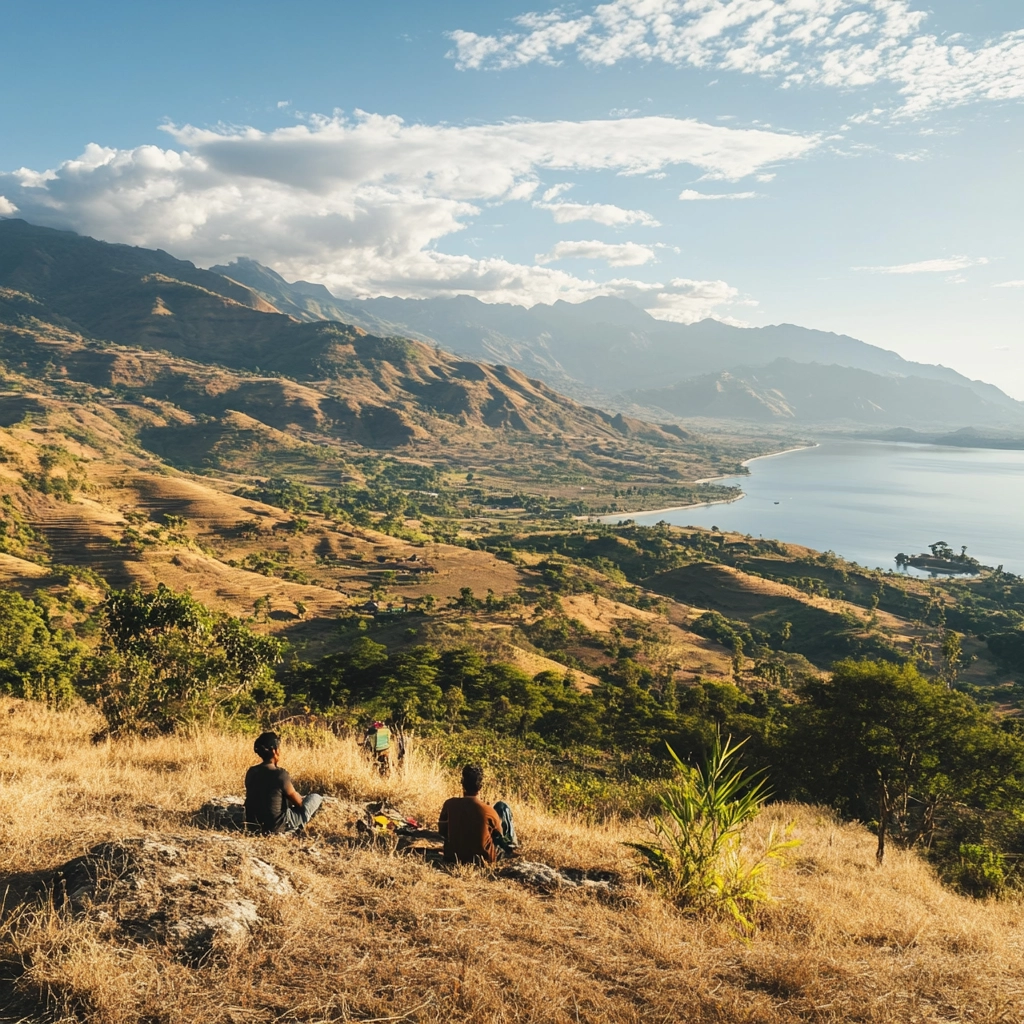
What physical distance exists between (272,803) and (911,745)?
53.6ft

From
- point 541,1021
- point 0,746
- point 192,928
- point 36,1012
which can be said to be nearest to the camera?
point 36,1012

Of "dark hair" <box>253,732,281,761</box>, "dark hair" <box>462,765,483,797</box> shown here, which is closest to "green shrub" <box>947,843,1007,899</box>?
"dark hair" <box>462,765,483,797</box>

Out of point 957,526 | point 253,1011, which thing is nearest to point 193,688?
point 253,1011

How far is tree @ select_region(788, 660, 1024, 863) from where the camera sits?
15.9m

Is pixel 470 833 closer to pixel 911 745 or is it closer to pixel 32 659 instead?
pixel 911 745

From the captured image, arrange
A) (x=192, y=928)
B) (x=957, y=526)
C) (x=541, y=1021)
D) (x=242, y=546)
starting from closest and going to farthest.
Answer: (x=541, y=1021) < (x=192, y=928) < (x=242, y=546) < (x=957, y=526)

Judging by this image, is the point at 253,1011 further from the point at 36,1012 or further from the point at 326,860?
the point at 326,860

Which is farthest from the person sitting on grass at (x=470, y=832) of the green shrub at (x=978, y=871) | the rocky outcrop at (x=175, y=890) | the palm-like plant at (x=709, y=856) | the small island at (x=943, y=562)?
the small island at (x=943, y=562)

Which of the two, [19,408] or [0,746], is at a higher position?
[19,408]

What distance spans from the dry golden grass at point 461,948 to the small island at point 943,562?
478 feet

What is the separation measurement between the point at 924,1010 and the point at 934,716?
14255 mm

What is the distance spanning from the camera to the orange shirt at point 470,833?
19.0 feet

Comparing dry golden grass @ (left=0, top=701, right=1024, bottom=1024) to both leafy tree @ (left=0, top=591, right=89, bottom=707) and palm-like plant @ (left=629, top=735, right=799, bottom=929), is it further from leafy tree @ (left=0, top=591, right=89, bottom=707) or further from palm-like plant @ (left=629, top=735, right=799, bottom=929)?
leafy tree @ (left=0, top=591, right=89, bottom=707)

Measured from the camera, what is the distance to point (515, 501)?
175 meters
